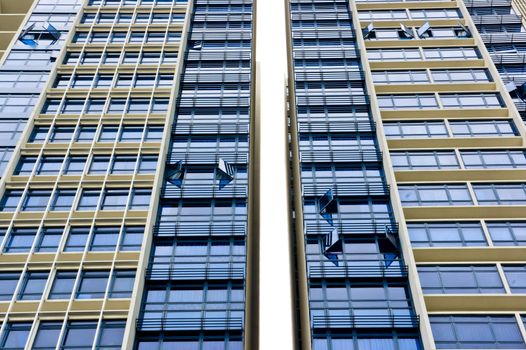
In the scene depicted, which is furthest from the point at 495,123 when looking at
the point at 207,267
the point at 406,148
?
the point at 207,267

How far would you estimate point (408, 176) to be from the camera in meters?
38.0

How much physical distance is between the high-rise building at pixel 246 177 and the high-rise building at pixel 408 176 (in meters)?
0.14

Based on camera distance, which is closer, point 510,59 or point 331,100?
point 331,100

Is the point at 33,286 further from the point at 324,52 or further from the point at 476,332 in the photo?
the point at 324,52

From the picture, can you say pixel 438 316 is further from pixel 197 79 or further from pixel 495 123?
pixel 197 79

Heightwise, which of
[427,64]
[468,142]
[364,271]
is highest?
[427,64]

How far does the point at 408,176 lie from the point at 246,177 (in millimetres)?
10628

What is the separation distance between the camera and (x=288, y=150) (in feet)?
170

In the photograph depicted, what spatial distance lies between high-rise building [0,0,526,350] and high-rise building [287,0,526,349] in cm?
14

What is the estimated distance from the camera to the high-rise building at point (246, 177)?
3091 centimetres

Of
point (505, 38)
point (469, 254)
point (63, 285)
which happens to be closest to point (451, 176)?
point (469, 254)

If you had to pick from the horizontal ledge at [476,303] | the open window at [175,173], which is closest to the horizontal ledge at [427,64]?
the open window at [175,173]

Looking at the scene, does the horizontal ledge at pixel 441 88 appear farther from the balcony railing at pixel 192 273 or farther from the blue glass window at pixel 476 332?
the blue glass window at pixel 476 332

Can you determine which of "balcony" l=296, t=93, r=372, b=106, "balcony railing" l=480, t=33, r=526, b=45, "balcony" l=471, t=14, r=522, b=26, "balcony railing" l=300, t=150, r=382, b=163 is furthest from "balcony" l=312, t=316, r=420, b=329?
"balcony" l=471, t=14, r=522, b=26
